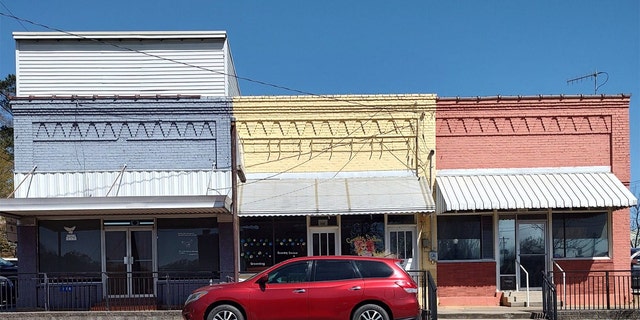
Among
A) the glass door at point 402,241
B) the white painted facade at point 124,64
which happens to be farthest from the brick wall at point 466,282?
the white painted facade at point 124,64

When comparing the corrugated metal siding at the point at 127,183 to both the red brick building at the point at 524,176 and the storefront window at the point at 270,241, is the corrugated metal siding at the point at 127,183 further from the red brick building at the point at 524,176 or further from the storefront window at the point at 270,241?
the red brick building at the point at 524,176

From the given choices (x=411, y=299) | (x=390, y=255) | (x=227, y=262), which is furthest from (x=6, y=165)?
(x=411, y=299)

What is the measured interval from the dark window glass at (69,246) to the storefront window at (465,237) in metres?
9.01

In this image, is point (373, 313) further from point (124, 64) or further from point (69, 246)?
point (124, 64)

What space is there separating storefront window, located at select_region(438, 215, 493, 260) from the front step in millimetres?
1095

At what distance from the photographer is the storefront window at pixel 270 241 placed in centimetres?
1748

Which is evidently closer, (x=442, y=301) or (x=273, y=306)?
(x=273, y=306)

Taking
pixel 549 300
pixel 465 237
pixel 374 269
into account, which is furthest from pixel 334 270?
pixel 465 237

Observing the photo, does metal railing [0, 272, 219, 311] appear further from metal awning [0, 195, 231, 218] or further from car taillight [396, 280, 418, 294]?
car taillight [396, 280, 418, 294]

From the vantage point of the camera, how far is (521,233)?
17.7 meters

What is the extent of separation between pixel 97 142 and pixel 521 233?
37.5ft

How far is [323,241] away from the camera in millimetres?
17641

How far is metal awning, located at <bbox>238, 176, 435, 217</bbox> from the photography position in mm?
16328

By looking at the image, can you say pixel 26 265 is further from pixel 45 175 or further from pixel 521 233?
pixel 521 233
